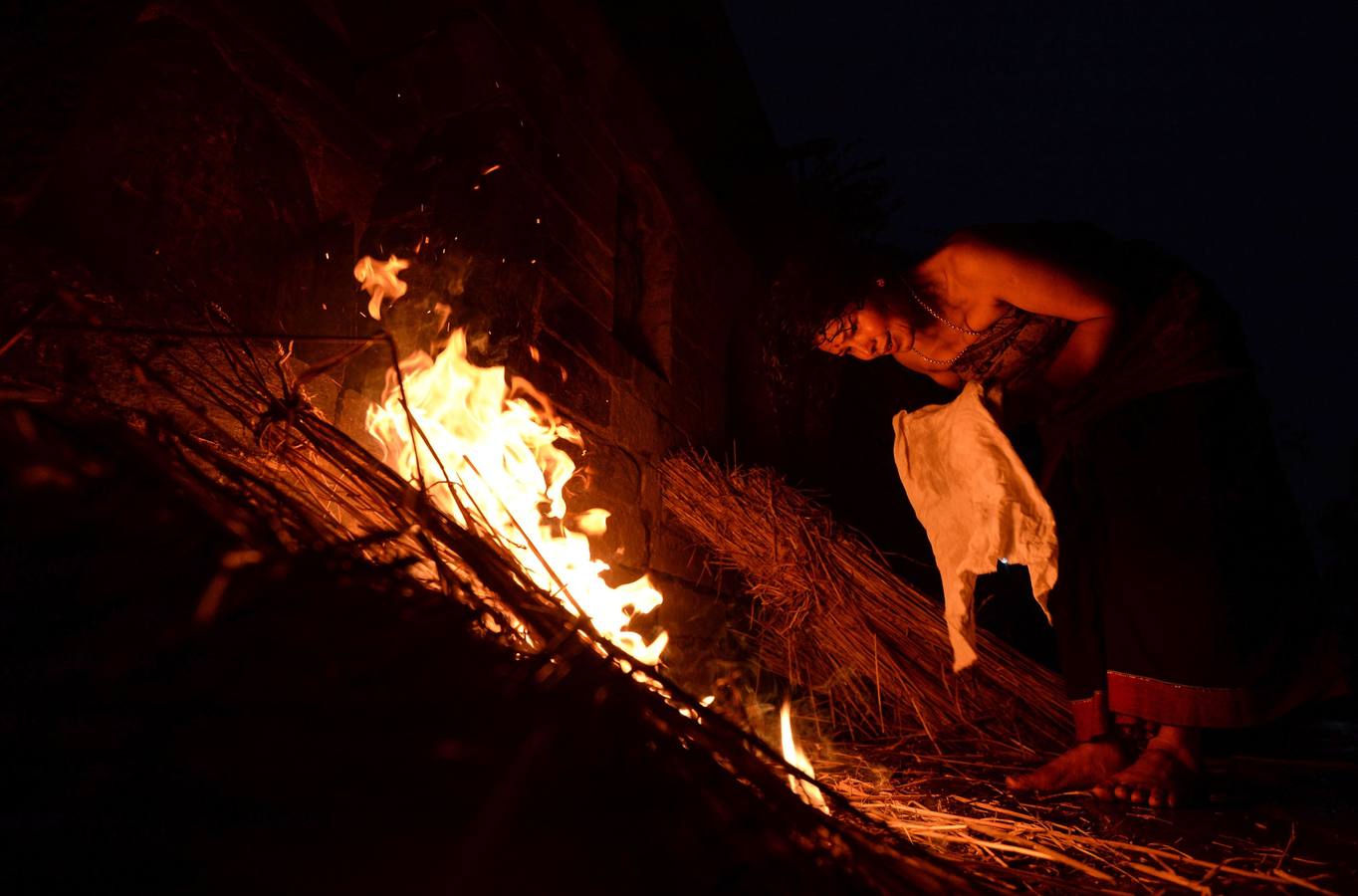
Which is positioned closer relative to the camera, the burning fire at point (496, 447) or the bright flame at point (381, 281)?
the burning fire at point (496, 447)

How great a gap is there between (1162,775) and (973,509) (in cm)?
108

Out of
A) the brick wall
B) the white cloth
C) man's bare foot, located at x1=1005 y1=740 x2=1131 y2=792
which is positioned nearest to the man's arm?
the white cloth

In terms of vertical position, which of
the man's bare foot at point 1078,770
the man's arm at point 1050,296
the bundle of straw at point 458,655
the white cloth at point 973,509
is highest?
the man's arm at point 1050,296

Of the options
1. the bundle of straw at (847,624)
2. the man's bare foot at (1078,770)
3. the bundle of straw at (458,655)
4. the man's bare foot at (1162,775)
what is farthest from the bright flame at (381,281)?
the man's bare foot at (1162,775)

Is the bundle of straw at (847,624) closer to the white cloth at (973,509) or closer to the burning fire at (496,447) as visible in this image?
the white cloth at (973,509)

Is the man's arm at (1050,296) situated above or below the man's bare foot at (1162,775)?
above

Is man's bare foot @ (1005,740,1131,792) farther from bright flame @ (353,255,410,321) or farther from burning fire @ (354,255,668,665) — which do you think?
bright flame @ (353,255,410,321)

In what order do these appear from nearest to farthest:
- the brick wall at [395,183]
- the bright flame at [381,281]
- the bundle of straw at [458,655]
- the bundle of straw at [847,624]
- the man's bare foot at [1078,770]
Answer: the bundle of straw at [458,655] → the brick wall at [395,183] → the man's bare foot at [1078,770] → the bright flame at [381,281] → the bundle of straw at [847,624]

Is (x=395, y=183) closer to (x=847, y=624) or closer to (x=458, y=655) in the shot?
(x=458, y=655)

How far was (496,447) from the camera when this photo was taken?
7.75ft

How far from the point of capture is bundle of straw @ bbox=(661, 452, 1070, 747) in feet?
9.43

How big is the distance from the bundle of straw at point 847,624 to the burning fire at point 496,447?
0.81 meters

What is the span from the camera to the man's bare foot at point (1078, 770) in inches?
88.3

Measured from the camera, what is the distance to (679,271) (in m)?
4.04
